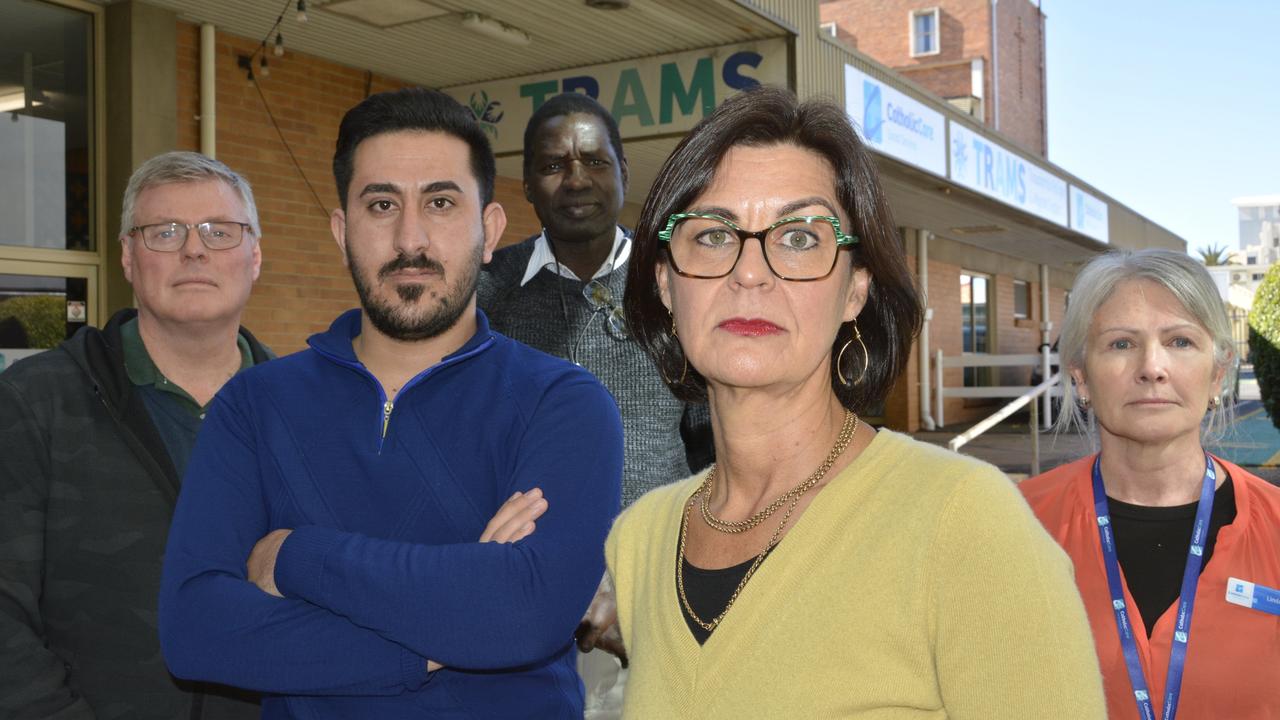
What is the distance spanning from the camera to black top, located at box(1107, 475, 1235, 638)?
2.48m

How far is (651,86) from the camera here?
28.0 ft

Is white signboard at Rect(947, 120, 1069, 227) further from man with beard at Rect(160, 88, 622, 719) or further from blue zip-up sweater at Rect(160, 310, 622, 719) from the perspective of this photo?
blue zip-up sweater at Rect(160, 310, 622, 719)

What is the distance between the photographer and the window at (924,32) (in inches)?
1262

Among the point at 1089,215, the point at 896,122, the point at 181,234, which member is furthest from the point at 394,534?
the point at 1089,215

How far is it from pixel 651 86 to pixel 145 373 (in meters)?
6.43

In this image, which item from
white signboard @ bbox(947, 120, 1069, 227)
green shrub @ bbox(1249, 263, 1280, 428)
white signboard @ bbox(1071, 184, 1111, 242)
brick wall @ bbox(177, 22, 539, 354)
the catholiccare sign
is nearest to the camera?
brick wall @ bbox(177, 22, 539, 354)

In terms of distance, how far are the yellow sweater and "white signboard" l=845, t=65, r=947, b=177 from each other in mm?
7635

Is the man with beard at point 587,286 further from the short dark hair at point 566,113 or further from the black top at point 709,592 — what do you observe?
the black top at point 709,592

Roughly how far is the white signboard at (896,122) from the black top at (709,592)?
24.7 ft

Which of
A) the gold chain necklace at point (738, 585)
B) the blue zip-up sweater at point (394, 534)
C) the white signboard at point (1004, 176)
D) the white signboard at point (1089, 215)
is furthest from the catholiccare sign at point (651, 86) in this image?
the white signboard at point (1089, 215)

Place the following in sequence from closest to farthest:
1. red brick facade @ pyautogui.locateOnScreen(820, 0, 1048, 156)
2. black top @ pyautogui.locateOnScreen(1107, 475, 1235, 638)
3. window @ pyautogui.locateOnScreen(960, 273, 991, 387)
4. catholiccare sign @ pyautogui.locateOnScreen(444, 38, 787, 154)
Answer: black top @ pyautogui.locateOnScreen(1107, 475, 1235, 638), catholiccare sign @ pyautogui.locateOnScreen(444, 38, 787, 154), window @ pyautogui.locateOnScreen(960, 273, 991, 387), red brick facade @ pyautogui.locateOnScreen(820, 0, 1048, 156)

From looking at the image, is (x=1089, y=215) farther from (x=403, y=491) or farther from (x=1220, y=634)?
(x=403, y=491)

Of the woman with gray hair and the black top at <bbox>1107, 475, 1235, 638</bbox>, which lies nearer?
the woman with gray hair

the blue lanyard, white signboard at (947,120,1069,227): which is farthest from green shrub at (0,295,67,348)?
white signboard at (947,120,1069,227)
